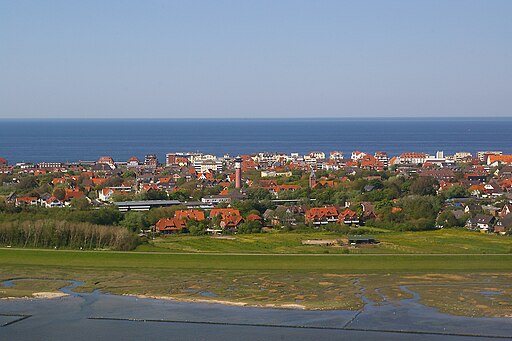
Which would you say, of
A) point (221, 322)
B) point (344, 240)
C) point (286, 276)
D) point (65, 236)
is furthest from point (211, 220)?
point (221, 322)

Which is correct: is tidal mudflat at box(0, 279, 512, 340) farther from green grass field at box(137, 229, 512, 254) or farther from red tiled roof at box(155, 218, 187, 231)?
red tiled roof at box(155, 218, 187, 231)

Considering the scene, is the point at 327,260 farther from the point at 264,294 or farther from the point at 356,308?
the point at 356,308

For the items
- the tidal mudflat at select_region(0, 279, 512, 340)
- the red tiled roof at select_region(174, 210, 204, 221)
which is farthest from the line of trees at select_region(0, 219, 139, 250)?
the tidal mudflat at select_region(0, 279, 512, 340)

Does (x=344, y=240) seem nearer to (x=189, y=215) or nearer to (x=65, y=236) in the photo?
(x=189, y=215)

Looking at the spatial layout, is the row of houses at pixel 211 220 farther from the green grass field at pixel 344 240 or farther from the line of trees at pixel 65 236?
the line of trees at pixel 65 236

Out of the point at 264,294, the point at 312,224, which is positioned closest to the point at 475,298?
the point at 264,294

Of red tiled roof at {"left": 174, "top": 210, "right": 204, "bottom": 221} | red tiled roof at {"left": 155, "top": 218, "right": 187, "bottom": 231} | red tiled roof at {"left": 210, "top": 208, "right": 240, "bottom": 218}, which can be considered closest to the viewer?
red tiled roof at {"left": 155, "top": 218, "right": 187, "bottom": 231}
